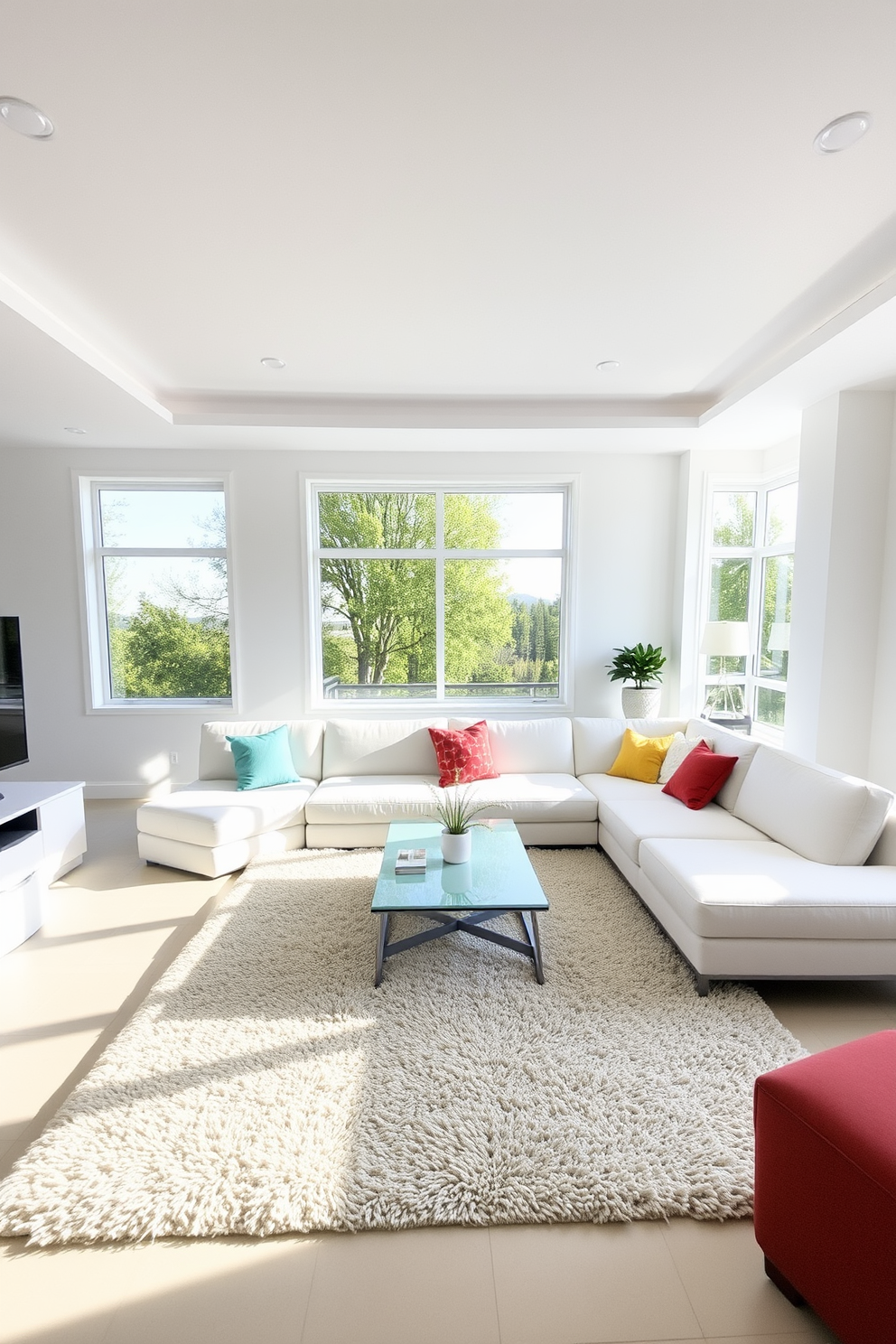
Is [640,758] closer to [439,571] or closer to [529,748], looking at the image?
[529,748]

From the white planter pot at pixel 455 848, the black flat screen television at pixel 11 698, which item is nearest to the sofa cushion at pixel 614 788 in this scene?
the white planter pot at pixel 455 848

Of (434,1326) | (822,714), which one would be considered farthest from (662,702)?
(434,1326)

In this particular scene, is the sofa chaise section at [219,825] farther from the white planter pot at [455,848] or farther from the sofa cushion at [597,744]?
the sofa cushion at [597,744]

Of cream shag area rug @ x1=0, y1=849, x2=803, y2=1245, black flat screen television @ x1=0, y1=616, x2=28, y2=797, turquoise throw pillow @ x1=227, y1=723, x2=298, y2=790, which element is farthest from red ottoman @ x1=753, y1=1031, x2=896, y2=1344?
black flat screen television @ x1=0, y1=616, x2=28, y2=797

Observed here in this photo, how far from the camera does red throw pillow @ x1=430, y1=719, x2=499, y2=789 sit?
13.6 feet

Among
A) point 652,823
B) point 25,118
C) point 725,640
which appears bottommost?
point 652,823

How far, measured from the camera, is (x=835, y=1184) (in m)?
1.20

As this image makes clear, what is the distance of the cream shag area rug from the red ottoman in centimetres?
29

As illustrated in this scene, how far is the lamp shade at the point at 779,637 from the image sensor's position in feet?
15.0

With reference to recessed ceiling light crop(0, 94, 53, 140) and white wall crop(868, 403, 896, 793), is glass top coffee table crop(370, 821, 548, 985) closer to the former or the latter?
white wall crop(868, 403, 896, 793)

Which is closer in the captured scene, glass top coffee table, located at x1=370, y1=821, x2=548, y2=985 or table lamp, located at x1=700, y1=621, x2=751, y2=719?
glass top coffee table, located at x1=370, y1=821, x2=548, y2=985

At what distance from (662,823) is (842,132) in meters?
2.74

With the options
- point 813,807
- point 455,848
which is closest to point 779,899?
point 813,807

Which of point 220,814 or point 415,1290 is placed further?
point 220,814
